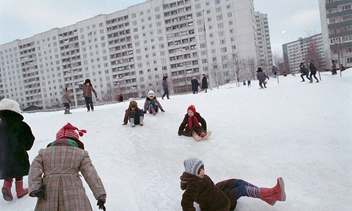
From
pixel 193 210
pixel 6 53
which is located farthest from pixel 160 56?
pixel 193 210

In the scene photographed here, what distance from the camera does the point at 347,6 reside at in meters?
56.9

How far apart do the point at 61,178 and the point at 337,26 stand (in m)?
71.5

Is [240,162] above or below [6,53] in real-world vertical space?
below

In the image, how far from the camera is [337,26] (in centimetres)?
6062

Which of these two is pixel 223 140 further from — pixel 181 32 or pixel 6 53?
pixel 6 53

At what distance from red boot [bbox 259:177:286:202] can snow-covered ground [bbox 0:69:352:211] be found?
22 cm

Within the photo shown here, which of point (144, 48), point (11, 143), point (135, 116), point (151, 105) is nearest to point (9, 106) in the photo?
point (11, 143)

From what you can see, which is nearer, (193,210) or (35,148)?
(193,210)

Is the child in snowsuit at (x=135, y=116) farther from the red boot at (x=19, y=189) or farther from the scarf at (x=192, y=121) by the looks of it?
the red boot at (x=19, y=189)

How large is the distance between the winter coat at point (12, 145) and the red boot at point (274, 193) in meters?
4.30

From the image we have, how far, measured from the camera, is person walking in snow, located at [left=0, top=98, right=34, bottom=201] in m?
4.81

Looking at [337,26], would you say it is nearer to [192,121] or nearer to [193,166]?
[192,121]

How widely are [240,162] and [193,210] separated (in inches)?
114

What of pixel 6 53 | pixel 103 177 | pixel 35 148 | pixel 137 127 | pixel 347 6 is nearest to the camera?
pixel 103 177
